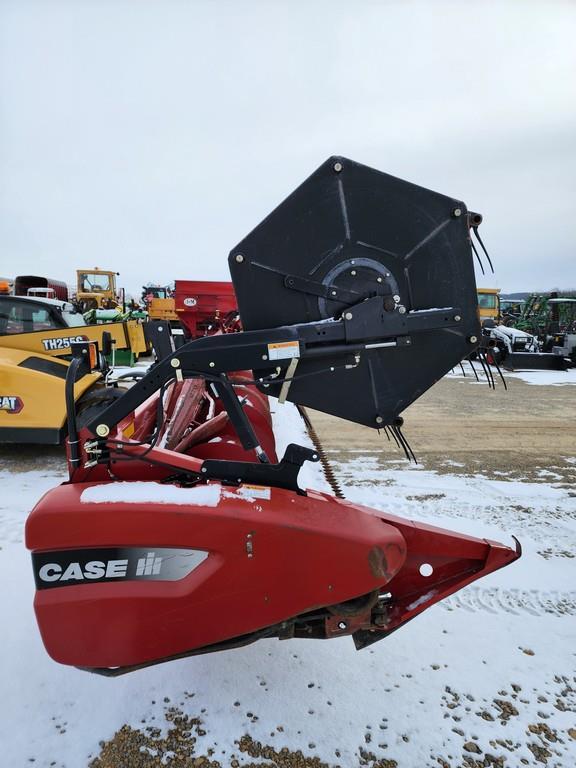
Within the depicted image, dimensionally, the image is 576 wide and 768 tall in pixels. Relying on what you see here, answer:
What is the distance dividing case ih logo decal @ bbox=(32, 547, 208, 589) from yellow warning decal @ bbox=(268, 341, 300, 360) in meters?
0.73

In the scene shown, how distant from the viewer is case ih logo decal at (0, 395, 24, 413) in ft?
14.3

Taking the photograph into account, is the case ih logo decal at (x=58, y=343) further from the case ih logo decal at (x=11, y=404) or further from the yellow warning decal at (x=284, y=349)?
the yellow warning decal at (x=284, y=349)

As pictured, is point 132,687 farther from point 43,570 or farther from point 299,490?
point 299,490

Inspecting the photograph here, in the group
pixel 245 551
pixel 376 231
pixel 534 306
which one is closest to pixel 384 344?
pixel 376 231

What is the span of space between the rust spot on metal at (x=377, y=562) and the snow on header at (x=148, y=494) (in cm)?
57

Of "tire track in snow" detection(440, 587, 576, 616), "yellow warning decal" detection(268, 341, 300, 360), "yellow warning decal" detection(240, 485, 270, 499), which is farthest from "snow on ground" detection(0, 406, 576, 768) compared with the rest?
"yellow warning decal" detection(268, 341, 300, 360)

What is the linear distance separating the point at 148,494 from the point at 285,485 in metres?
0.51

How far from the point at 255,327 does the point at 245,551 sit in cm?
81

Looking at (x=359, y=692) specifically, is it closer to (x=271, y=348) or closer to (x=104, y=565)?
(x=104, y=565)

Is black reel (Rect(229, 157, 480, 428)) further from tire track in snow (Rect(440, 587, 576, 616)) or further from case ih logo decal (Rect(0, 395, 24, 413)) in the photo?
case ih logo decal (Rect(0, 395, 24, 413))

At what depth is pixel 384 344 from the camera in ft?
5.79

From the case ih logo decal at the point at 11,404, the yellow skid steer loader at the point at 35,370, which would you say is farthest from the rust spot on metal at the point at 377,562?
the case ih logo decal at the point at 11,404

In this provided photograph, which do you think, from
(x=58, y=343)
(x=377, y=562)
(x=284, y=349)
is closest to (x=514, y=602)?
(x=377, y=562)

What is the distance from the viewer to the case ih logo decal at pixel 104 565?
1.54 metres
